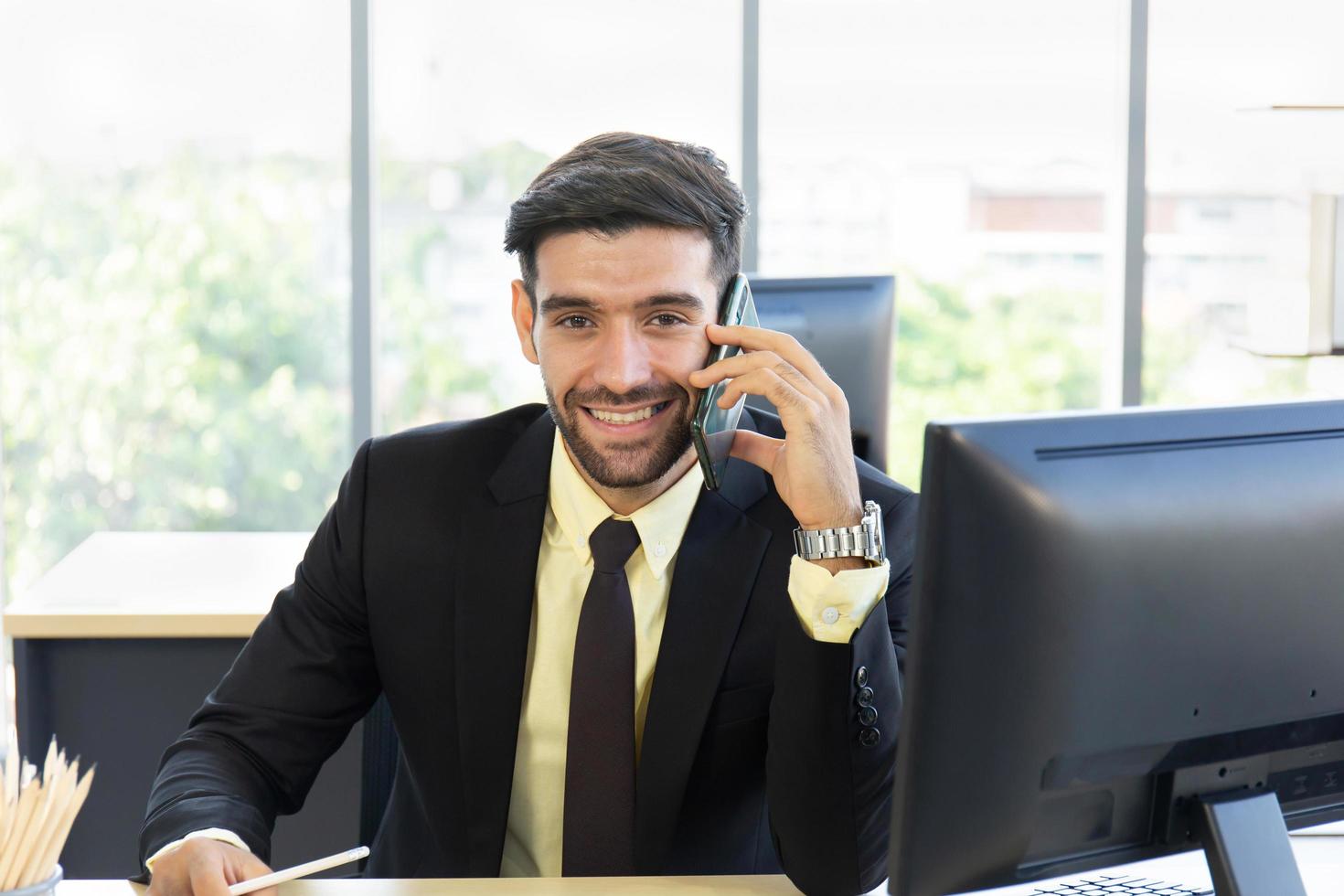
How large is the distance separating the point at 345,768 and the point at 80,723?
0.43m

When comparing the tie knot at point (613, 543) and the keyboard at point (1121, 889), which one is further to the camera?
the tie knot at point (613, 543)

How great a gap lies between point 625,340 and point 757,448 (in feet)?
0.61

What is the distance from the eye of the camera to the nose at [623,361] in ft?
5.10

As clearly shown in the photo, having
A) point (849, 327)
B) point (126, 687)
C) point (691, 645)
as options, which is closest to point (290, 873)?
point (691, 645)

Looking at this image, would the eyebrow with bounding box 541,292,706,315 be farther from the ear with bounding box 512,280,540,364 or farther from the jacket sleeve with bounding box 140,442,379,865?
the jacket sleeve with bounding box 140,442,379,865

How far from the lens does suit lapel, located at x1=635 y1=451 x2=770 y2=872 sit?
1.50 m

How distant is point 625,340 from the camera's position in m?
1.57

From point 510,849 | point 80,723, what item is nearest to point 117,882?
point 510,849

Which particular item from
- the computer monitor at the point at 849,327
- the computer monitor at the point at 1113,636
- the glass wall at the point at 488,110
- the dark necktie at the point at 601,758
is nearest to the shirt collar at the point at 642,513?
the dark necktie at the point at 601,758

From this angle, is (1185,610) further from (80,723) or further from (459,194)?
(459,194)

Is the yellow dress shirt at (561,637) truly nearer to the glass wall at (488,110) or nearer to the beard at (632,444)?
the beard at (632,444)

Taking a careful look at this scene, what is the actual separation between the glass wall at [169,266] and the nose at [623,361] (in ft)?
8.31

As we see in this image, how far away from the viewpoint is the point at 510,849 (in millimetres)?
1580

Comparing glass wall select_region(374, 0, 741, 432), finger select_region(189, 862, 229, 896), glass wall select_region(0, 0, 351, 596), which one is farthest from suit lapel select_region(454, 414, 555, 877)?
glass wall select_region(0, 0, 351, 596)
